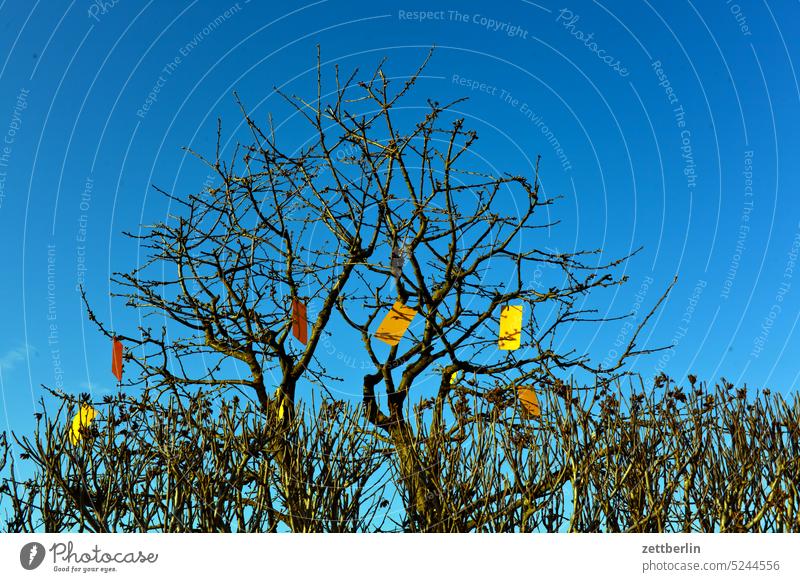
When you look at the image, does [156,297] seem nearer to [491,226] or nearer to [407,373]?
[407,373]

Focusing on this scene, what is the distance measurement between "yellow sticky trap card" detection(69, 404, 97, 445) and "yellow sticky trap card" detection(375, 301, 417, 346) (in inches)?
100

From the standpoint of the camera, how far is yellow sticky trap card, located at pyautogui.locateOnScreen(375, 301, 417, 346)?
686 cm

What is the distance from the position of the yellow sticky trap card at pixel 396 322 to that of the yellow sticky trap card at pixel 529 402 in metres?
1.26

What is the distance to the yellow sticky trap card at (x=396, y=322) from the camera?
270 inches

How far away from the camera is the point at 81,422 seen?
5844 millimetres

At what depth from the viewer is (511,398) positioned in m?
6.34

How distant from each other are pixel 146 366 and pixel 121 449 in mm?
2017
